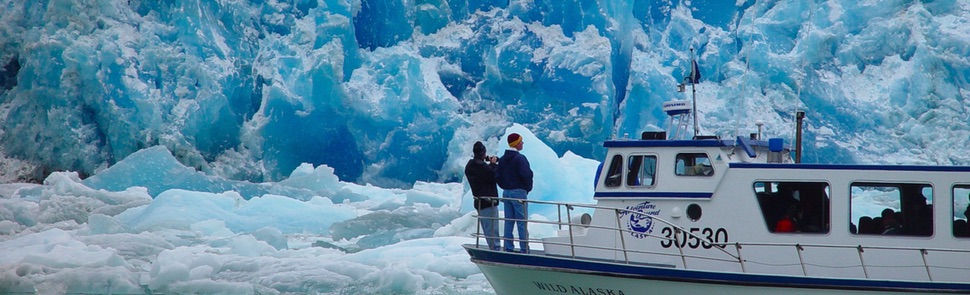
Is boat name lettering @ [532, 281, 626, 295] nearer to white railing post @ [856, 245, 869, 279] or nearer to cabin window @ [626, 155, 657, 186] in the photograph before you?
cabin window @ [626, 155, 657, 186]

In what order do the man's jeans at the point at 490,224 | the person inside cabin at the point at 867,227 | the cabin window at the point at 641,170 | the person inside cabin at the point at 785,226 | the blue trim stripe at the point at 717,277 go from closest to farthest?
the blue trim stripe at the point at 717,277 < the person inside cabin at the point at 867,227 < the person inside cabin at the point at 785,226 < the cabin window at the point at 641,170 < the man's jeans at the point at 490,224

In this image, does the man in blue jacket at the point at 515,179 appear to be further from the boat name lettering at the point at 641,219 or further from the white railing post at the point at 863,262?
the white railing post at the point at 863,262

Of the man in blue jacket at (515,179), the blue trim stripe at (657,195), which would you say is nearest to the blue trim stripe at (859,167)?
the blue trim stripe at (657,195)

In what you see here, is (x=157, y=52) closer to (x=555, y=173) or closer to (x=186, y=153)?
(x=186, y=153)

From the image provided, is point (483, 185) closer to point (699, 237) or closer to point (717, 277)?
point (699, 237)

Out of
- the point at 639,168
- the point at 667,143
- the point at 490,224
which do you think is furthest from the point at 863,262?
the point at 490,224

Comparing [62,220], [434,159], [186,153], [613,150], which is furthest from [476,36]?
[613,150]

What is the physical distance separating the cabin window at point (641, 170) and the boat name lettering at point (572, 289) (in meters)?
0.86

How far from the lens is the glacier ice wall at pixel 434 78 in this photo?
19.6 metres

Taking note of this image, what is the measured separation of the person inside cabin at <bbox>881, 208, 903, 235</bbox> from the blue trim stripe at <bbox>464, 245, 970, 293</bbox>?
0.50 meters

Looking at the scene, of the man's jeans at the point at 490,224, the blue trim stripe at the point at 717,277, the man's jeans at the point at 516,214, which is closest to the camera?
the blue trim stripe at the point at 717,277

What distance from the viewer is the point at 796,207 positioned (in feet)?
23.0

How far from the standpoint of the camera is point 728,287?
21.7 feet

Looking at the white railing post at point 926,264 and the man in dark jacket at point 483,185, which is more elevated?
the man in dark jacket at point 483,185
